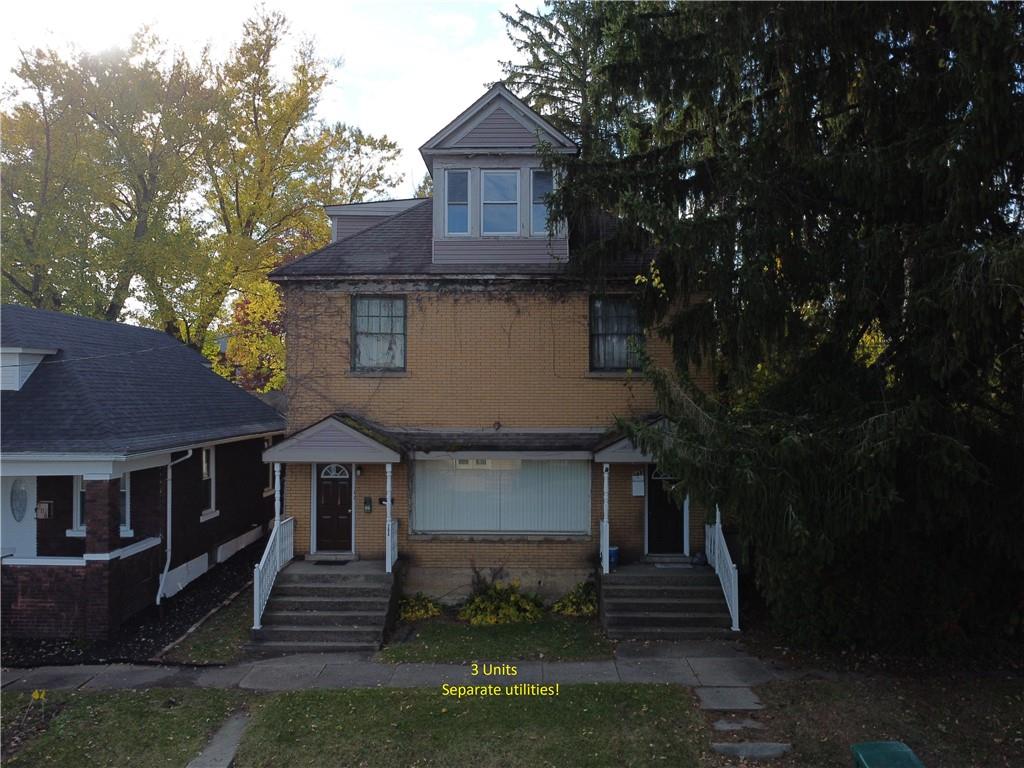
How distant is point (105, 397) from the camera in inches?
498

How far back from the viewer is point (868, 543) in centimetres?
980

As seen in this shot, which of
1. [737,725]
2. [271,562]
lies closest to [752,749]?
[737,725]

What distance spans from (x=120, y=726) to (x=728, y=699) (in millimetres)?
7909

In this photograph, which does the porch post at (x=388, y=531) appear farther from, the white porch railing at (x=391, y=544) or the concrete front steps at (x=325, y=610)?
the concrete front steps at (x=325, y=610)

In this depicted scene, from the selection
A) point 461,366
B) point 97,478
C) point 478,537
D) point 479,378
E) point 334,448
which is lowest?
point 478,537

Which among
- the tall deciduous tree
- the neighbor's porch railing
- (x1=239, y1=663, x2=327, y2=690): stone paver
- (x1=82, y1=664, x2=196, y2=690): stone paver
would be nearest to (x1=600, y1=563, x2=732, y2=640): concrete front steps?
the neighbor's porch railing

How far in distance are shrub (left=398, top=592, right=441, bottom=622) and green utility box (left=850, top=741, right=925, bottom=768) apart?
781cm

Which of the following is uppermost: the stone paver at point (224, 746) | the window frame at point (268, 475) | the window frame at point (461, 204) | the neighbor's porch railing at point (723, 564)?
the window frame at point (461, 204)

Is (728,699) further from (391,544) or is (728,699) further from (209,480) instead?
(209,480)

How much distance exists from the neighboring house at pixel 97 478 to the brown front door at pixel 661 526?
9367 mm

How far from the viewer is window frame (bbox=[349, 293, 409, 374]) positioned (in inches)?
527

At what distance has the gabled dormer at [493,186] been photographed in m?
13.3

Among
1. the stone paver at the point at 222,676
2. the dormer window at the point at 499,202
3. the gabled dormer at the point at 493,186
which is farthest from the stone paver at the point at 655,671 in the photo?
the dormer window at the point at 499,202

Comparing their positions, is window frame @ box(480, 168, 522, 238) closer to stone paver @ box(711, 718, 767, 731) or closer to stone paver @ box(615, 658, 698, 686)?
stone paver @ box(615, 658, 698, 686)
